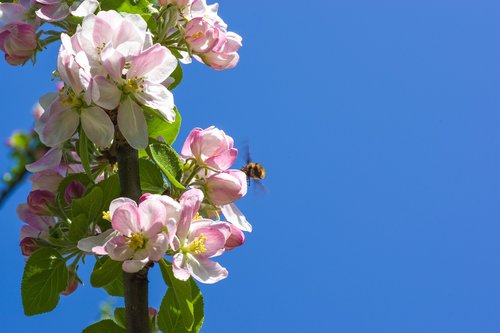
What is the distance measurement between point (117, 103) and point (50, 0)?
43cm

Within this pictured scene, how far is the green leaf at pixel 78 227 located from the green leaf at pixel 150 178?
0.19m

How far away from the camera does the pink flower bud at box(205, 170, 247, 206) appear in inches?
71.2

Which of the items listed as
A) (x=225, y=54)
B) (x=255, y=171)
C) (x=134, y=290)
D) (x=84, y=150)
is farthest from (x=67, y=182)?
(x=255, y=171)

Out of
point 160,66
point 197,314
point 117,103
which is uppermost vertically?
point 160,66

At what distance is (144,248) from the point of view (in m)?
1.62

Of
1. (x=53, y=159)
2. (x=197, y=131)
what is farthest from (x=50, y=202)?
(x=197, y=131)

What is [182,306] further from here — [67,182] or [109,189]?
[67,182]

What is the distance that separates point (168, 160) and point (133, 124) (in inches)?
5.7

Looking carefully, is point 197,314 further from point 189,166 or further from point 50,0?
point 50,0

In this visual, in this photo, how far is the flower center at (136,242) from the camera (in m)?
1.61

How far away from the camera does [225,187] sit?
5.94 feet

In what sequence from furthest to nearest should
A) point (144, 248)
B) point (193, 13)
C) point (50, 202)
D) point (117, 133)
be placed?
point (193, 13) → point (50, 202) → point (117, 133) → point (144, 248)

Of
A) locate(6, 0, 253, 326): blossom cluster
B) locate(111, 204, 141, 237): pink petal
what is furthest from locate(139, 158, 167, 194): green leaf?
locate(111, 204, 141, 237): pink petal

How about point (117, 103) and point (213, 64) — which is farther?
point (213, 64)
